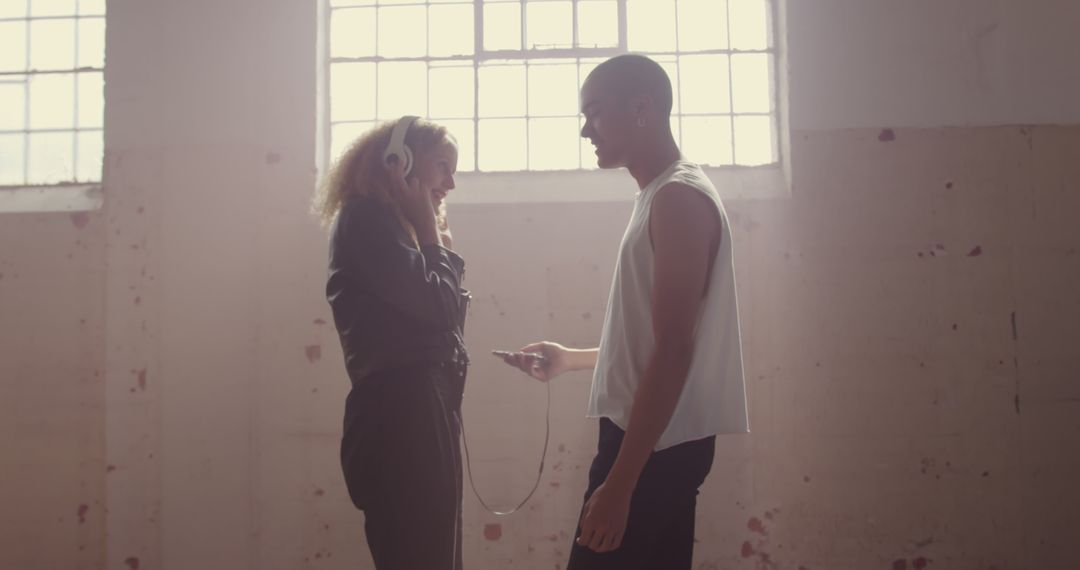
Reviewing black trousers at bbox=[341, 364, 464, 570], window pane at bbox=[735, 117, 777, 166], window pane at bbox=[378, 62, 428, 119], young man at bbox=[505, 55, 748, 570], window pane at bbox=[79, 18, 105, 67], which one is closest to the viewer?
young man at bbox=[505, 55, 748, 570]

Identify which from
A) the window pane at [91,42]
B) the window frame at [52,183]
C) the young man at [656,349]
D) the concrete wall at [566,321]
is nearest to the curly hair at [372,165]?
the young man at [656,349]

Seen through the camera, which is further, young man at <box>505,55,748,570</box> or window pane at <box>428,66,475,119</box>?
window pane at <box>428,66,475,119</box>

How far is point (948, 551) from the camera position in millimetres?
2887

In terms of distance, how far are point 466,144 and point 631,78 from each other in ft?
6.50

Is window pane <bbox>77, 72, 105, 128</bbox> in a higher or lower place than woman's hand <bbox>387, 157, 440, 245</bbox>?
higher

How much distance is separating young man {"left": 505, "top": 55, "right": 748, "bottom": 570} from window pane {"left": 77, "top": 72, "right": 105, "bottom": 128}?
9.85 feet

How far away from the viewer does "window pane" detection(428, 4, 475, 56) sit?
345 cm

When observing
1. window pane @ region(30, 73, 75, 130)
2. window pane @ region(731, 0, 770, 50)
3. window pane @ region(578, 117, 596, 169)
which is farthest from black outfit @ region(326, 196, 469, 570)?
window pane @ region(30, 73, 75, 130)

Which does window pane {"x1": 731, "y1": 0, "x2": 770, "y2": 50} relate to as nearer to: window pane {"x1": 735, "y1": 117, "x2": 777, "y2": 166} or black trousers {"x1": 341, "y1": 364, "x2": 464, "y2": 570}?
window pane {"x1": 735, "y1": 117, "x2": 777, "y2": 166}

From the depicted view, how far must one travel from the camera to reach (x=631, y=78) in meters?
1.49

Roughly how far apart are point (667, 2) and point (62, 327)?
10.2 feet

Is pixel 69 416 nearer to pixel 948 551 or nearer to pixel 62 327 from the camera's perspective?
pixel 62 327

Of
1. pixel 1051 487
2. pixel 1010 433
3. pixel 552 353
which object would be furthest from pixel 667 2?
pixel 1051 487

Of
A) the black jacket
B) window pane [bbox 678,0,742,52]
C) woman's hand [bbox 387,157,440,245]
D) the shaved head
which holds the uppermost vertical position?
window pane [bbox 678,0,742,52]
